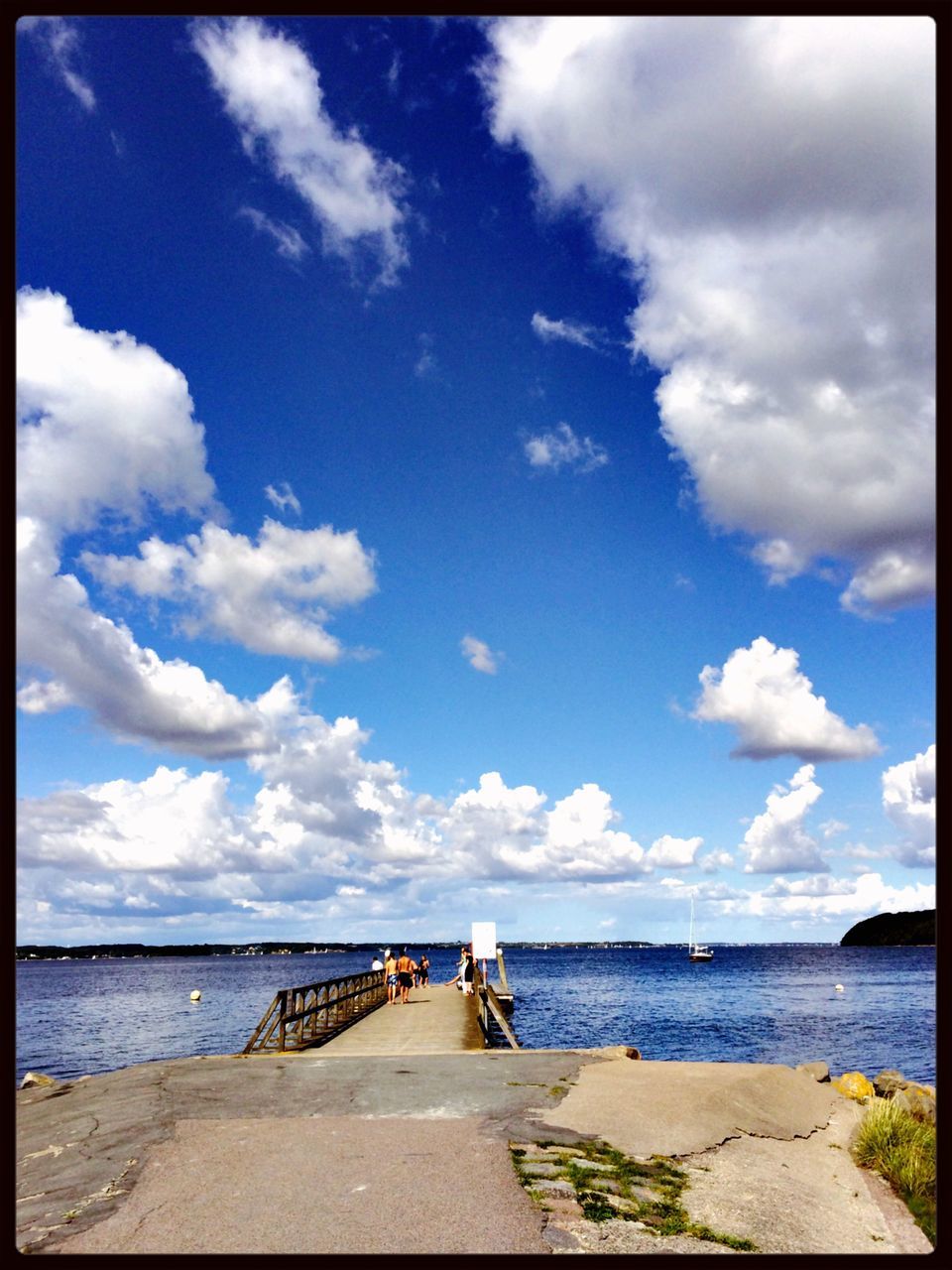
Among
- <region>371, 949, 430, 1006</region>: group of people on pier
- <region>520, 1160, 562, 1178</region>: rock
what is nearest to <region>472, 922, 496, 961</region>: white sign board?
<region>371, 949, 430, 1006</region>: group of people on pier

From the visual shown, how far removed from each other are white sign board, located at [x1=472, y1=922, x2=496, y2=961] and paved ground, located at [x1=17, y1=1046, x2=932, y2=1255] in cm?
1294

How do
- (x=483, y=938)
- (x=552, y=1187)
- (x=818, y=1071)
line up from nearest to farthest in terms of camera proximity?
(x=552, y=1187) → (x=818, y=1071) → (x=483, y=938)

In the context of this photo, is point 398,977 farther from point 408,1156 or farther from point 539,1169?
point 539,1169

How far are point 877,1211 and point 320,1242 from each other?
6.08 metres

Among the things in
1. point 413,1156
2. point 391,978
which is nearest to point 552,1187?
point 413,1156

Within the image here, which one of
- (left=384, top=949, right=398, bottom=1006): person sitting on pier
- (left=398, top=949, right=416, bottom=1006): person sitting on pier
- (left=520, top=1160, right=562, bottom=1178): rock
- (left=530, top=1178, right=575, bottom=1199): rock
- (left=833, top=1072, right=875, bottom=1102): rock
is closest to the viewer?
(left=530, top=1178, right=575, bottom=1199): rock

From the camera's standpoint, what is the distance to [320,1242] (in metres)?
6.64

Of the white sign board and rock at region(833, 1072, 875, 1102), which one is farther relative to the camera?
the white sign board

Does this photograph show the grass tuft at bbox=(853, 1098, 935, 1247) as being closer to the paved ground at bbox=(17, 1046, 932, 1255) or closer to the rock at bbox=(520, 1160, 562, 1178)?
the paved ground at bbox=(17, 1046, 932, 1255)

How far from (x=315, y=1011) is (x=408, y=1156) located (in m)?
12.6

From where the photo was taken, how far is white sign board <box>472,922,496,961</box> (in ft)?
91.2

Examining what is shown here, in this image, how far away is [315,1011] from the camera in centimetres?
2052

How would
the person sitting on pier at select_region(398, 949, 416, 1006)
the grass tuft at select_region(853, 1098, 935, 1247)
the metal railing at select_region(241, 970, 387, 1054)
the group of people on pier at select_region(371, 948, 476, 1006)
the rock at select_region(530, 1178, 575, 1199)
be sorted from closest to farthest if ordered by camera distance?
the rock at select_region(530, 1178, 575, 1199)
the grass tuft at select_region(853, 1098, 935, 1247)
the metal railing at select_region(241, 970, 387, 1054)
the group of people on pier at select_region(371, 948, 476, 1006)
the person sitting on pier at select_region(398, 949, 416, 1006)
